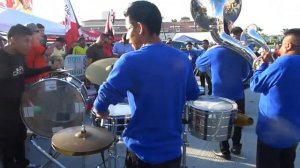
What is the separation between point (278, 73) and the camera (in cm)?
253

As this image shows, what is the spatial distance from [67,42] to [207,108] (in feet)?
29.1

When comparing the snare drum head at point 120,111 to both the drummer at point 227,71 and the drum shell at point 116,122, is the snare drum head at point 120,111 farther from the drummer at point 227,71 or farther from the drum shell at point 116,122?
the drummer at point 227,71

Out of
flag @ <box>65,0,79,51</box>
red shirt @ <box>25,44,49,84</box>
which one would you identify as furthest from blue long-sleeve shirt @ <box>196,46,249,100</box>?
flag @ <box>65,0,79,51</box>

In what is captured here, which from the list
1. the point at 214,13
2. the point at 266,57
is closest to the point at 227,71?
the point at 214,13

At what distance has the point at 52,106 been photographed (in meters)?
3.42

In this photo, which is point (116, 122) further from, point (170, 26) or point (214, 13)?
point (170, 26)

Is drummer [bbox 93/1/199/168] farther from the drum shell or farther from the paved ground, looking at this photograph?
the paved ground

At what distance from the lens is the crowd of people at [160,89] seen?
180 centimetres

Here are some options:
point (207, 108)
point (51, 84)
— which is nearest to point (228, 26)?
point (207, 108)

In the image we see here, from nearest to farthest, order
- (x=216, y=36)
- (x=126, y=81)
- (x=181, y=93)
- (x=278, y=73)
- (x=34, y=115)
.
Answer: (x=126, y=81)
(x=181, y=93)
(x=278, y=73)
(x=34, y=115)
(x=216, y=36)

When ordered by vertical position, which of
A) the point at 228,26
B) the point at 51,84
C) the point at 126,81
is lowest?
the point at 51,84

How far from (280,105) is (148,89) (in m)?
1.35

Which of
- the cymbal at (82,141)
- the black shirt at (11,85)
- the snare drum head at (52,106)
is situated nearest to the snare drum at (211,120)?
the cymbal at (82,141)

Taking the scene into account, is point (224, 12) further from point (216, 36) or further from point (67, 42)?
point (67, 42)
